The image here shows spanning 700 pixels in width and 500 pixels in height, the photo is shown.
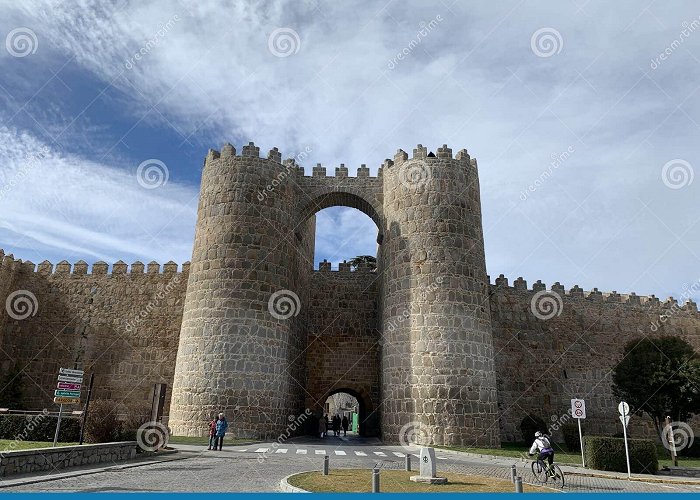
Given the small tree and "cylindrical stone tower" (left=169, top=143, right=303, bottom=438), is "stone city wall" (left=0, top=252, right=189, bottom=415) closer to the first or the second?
"cylindrical stone tower" (left=169, top=143, right=303, bottom=438)

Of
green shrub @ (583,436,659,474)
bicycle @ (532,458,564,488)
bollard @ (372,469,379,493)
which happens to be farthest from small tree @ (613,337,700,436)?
bollard @ (372,469,379,493)

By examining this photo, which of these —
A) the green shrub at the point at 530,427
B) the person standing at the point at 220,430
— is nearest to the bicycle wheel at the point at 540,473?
the person standing at the point at 220,430

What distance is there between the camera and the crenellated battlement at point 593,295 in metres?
28.9

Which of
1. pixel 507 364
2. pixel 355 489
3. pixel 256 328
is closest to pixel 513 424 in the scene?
pixel 507 364

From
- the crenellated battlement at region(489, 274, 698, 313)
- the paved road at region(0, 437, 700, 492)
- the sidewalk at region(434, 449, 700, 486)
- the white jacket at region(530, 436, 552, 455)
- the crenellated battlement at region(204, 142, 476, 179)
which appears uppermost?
the crenellated battlement at region(204, 142, 476, 179)

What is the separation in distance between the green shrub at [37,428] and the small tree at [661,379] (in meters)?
21.7

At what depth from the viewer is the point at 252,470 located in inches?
451

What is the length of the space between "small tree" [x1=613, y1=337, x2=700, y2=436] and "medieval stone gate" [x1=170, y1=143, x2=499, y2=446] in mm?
6970

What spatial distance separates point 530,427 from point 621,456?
10.1m

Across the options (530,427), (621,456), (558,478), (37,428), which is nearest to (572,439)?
(530,427)

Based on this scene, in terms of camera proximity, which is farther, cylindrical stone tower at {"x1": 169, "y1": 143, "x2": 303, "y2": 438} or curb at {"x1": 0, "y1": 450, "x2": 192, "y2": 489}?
cylindrical stone tower at {"x1": 169, "y1": 143, "x2": 303, "y2": 438}

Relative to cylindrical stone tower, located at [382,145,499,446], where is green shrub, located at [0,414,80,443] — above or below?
below

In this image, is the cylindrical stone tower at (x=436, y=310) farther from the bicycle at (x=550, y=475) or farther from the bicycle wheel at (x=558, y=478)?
the bicycle wheel at (x=558, y=478)

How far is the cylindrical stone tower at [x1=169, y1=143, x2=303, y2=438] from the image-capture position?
20188 mm
